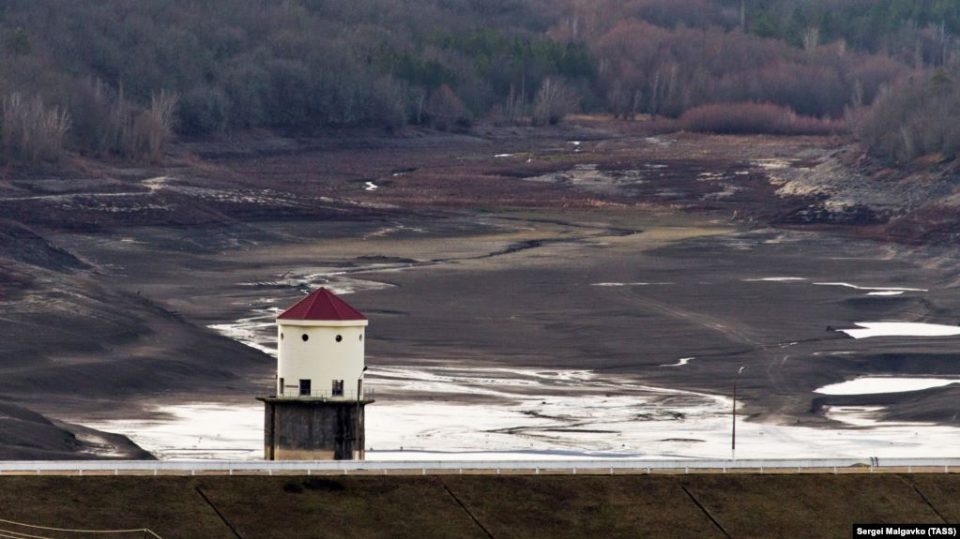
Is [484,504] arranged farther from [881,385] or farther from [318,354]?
[881,385]

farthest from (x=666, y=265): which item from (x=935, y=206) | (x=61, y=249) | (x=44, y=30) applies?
(x=44, y=30)

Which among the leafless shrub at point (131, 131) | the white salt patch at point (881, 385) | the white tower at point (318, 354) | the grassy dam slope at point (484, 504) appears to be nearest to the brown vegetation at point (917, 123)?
the leafless shrub at point (131, 131)

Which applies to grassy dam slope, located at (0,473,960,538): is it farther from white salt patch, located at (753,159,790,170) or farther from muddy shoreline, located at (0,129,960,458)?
white salt patch, located at (753,159,790,170)

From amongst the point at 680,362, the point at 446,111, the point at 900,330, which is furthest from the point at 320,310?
the point at 446,111

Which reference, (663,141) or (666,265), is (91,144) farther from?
(663,141)

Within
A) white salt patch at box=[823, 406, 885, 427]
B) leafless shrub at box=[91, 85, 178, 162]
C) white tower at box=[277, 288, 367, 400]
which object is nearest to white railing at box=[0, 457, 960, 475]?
white tower at box=[277, 288, 367, 400]

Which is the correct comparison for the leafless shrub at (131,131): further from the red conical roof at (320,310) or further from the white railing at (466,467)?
the white railing at (466,467)
